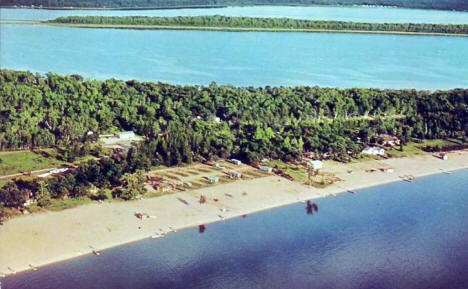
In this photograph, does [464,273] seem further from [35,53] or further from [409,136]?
[35,53]

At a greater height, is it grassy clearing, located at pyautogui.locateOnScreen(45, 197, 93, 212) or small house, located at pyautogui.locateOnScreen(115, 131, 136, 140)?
small house, located at pyautogui.locateOnScreen(115, 131, 136, 140)

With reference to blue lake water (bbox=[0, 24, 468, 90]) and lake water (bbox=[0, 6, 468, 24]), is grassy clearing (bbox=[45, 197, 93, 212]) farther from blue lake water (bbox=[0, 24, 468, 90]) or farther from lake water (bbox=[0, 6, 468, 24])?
lake water (bbox=[0, 6, 468, 24])

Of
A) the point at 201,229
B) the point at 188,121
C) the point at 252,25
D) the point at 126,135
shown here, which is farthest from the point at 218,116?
the point at 252,25

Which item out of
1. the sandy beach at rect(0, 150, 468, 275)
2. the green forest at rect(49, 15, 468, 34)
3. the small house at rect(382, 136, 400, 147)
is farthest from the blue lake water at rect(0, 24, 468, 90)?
the sandy beach at rect(0, 150, 468, 275)

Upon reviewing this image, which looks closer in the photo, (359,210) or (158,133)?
(359,210)

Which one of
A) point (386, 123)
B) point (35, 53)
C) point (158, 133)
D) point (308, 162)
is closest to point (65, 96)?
point (158, 133)

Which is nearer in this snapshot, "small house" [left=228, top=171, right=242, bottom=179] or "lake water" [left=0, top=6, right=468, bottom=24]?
"small house" [left=228, top=171, right=242, bottom=179]

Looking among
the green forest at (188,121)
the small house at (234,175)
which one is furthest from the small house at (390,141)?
the small house at (234,175)

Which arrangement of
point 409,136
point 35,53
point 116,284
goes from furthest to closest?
point 35,53, point 409,136, point 116,284
